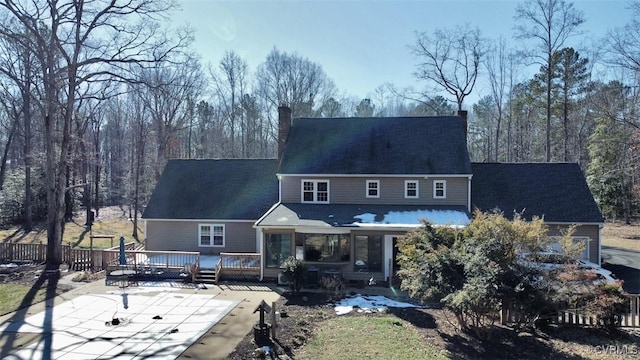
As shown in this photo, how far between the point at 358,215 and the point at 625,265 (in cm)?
1466

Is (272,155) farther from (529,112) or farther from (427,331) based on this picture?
(427,331)

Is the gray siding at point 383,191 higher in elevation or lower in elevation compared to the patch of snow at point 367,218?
higher

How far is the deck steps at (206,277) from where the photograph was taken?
18289mm

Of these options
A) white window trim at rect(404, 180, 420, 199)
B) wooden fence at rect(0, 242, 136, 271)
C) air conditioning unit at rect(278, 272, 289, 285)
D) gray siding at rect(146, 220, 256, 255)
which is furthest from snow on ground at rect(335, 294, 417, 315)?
wooden fence at rect(0, 242, 136, 271)

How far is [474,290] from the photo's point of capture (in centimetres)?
1020

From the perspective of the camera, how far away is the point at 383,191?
21547 mm

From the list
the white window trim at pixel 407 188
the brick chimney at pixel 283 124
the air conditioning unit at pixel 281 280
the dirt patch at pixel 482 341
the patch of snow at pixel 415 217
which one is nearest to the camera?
the dirt patch at pixel 482 341

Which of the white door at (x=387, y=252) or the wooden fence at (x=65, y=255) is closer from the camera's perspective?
the white door at (x=387, y=252)

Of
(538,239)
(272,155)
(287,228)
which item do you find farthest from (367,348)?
(272,155)

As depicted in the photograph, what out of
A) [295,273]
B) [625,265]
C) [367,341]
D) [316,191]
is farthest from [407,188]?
[625,265]

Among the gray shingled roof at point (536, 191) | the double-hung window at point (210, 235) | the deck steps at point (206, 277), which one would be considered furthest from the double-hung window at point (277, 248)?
the gray shingled roof at point (536, 191)

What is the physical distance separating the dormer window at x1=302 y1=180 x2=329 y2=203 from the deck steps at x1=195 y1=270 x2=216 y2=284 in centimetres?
603

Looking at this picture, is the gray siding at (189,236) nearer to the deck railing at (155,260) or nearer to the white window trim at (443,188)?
the deck railing at (155,260)

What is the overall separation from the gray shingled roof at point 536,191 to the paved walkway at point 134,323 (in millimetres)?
12527
